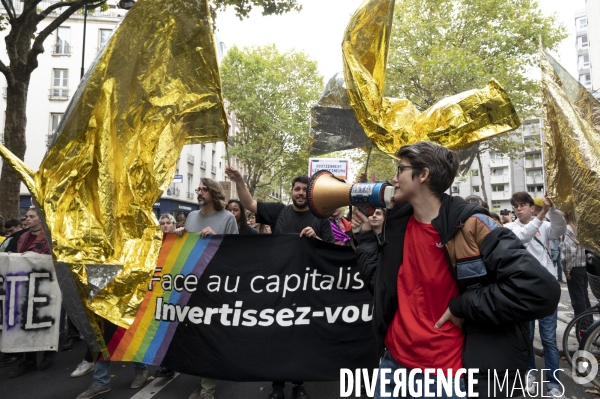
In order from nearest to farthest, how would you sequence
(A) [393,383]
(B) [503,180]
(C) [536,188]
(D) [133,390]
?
(A) [393,383] → (D) [133,390] → (C) [536,188] → (B) [503,180]

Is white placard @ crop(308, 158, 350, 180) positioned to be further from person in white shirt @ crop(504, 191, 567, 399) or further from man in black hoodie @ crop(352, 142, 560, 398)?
man in black hoodie @ crop(352, 142, 560, 398)

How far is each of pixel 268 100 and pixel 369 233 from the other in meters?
26.2

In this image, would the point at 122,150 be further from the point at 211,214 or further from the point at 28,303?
the point at 28,303

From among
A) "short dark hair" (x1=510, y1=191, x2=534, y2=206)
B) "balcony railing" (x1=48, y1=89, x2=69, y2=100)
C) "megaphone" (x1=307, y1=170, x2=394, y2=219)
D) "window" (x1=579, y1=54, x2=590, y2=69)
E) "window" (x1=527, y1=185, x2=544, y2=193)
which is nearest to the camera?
"megaphone" (x1=307, y1=170, x2=394, y2=219)

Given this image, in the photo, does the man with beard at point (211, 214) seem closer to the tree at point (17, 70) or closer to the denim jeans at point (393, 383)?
the denim jeans at point (393, 383)

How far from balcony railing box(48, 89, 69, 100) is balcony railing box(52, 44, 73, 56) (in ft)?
8.01

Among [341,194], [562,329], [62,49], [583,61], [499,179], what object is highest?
[583,61]

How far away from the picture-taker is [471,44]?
18.2 m

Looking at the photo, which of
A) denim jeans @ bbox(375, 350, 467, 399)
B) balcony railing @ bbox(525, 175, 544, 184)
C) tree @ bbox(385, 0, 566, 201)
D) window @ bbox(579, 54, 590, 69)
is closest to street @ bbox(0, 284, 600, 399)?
denim jeans @ bbox(375, 350, 467, 399)

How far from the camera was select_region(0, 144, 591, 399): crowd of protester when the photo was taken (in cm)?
196

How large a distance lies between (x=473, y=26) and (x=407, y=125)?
56.0ft

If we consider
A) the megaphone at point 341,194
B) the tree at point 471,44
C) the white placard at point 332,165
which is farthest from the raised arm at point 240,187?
the tree at point 471,44

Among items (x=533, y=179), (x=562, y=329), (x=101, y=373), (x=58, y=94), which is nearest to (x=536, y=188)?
(x=533, y=179)

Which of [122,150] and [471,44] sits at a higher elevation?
[471,44]
